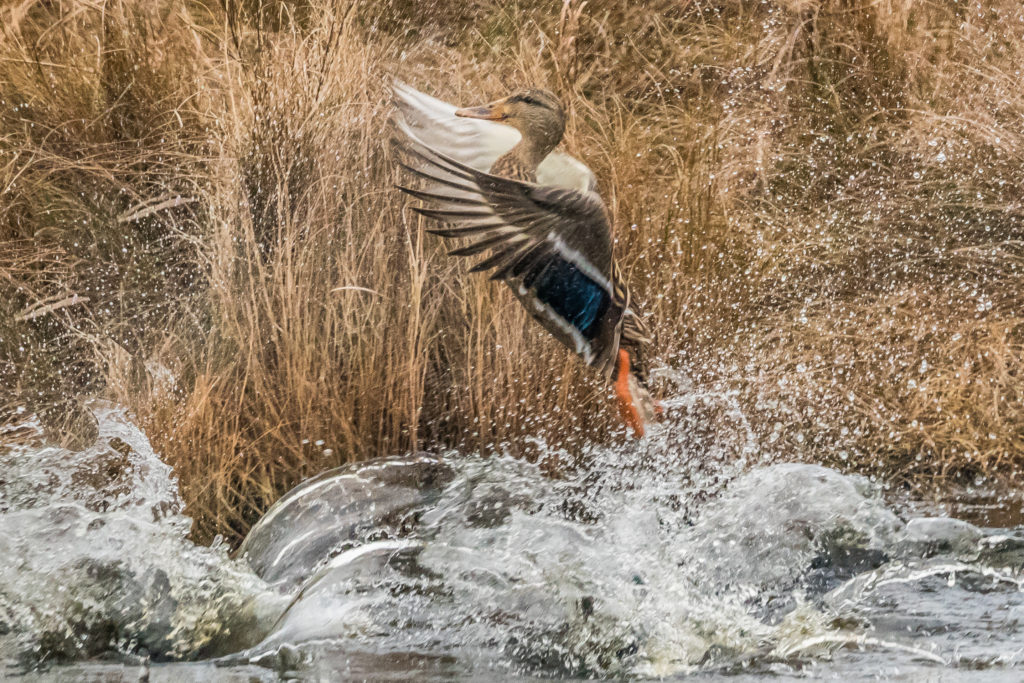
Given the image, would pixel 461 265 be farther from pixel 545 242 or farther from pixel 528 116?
pixel 545 242

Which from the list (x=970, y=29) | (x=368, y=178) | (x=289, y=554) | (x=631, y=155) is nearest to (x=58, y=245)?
(x=368, y=178)

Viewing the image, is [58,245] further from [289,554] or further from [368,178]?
[289,554]

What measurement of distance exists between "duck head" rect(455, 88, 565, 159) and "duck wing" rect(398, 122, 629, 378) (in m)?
0.25

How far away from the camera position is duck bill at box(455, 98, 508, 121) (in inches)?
134

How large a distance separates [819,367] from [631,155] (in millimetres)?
1037

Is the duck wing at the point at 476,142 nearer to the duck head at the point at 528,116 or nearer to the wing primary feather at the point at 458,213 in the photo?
the duck head at the point at 528,116

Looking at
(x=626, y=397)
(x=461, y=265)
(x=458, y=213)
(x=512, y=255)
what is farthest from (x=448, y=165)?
(x=626, y=397)

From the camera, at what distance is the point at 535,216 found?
286cm

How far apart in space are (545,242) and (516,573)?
94cm

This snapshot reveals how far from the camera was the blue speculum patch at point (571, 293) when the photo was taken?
3.04 meters

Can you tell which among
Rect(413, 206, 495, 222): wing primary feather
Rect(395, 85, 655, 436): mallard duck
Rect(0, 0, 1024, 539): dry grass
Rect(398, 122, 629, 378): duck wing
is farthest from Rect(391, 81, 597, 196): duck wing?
Rect(413, 206, 495, 222): wing primary feather

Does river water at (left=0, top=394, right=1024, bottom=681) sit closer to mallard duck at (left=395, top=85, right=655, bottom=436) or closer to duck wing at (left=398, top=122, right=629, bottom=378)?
mallard duck at (left=395, top=85, right=655, bottom=436)

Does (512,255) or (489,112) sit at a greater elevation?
(489,112)

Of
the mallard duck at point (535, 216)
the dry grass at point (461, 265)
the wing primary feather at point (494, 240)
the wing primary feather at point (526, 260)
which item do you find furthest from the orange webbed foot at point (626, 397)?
the wing primary feather at point (494, 240)
